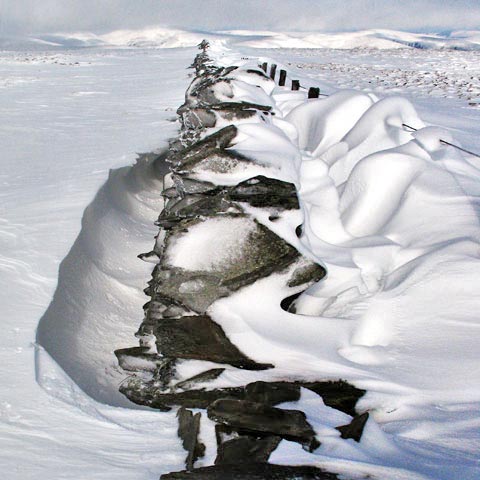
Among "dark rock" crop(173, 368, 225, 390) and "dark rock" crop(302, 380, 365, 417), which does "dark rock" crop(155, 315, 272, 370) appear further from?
"dark rock" crop(302, 380, 365, 417)

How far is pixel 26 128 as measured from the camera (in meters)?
9.14

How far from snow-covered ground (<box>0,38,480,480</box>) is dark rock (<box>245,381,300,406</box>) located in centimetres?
8

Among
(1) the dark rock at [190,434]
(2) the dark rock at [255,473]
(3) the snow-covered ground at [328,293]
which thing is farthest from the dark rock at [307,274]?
(2) the dark rock at [255,473]

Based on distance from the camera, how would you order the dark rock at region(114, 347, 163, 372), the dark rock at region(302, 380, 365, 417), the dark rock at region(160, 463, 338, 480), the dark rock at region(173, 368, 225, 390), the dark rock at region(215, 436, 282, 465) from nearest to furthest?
the dark rock at region(160, 463, 338, 480) → the dark rock at region(215, 436, 282, 465) → the dark rock at region(302, 380, 365, 417) → the dark rock at region(173, 368, 225, 390) → the dark rock at region(114, 347, 163, 372)

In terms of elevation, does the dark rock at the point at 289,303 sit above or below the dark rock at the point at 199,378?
above

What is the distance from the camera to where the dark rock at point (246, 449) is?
79.0 inches

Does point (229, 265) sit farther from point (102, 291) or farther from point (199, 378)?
point (102, 291)

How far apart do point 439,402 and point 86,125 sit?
27.1ft

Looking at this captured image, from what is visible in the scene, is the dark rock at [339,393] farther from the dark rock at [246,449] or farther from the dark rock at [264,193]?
the dark rock at [264,193]

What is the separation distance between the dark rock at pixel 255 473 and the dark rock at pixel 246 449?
0.22 feet

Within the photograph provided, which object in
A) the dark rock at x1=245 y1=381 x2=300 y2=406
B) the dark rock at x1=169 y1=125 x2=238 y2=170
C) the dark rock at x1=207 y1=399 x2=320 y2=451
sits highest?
the dark rock at x1=169 y1=125 x2=238 y2=170

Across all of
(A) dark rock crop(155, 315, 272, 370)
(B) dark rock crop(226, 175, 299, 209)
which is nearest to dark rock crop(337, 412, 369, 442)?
(A) dark rock crop(155, 315, 272, 370)

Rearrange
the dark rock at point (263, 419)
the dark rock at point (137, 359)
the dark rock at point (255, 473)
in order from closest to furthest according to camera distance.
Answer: the dark rock at point (255, 473) → the dark rock at point (263, 419) → the dark rock at point (137, 359)

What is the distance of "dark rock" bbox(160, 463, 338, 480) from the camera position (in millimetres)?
1825
